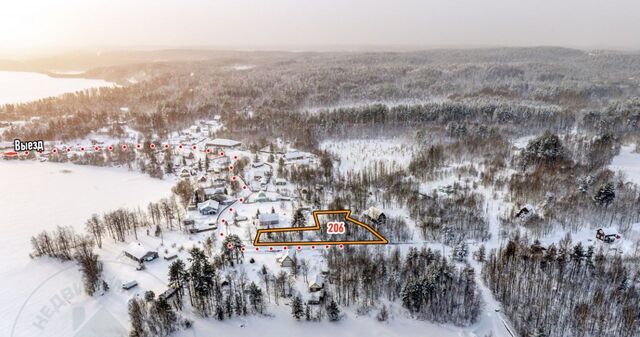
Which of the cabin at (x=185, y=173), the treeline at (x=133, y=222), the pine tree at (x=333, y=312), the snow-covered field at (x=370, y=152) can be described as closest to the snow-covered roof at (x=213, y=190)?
the treeline at (x=133, y=222)

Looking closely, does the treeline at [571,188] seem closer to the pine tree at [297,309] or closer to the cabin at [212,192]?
the pine tree at [297,309]

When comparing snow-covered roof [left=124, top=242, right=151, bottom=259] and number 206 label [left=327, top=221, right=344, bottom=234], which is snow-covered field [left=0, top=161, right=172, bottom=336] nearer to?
snow-covered roof [left=124, top=242, right=151, bottom=259]

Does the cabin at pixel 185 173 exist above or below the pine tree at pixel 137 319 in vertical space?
above

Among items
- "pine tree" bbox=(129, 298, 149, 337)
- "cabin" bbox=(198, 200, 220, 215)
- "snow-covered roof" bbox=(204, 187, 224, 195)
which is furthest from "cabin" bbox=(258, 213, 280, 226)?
"pine tree" bbox=(129, 298, 149, 337)

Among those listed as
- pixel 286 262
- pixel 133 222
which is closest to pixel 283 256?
pixel 286 262

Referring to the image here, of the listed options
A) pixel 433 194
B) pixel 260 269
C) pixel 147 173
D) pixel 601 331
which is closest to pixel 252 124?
pixel 147 173

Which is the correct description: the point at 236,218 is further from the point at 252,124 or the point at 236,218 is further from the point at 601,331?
the point at 252,124
